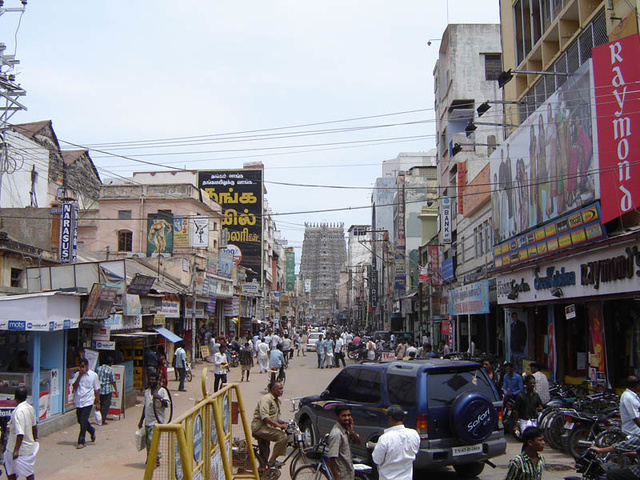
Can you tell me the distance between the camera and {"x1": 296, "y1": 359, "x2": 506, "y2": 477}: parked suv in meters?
8.54

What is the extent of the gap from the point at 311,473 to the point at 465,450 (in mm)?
2264

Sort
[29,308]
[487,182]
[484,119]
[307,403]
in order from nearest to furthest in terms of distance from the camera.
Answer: [307,403]
[29,308]
[487,182]
[484,119]

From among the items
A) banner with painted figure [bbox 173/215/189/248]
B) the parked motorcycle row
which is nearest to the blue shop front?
the parked motorcycle row

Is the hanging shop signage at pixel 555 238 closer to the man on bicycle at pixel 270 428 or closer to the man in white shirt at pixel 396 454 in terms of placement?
the man on bicycle at pixel 270 428

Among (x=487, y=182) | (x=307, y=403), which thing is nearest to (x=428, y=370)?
(x=307, y=403)

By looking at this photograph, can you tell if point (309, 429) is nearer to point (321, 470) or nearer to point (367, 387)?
point (367, 387)

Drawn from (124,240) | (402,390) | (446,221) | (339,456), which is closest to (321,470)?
(339,456)

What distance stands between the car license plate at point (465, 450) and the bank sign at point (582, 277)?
6.12 meters

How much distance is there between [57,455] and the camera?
466 inches

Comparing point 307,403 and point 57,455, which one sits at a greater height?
point 307,403

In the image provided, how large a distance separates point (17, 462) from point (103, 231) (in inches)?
1358

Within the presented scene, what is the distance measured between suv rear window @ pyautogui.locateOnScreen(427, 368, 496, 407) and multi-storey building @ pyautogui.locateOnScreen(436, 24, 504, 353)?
18.9 m

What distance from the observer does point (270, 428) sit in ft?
30.0

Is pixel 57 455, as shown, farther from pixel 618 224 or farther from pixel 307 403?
pixel 618 224
